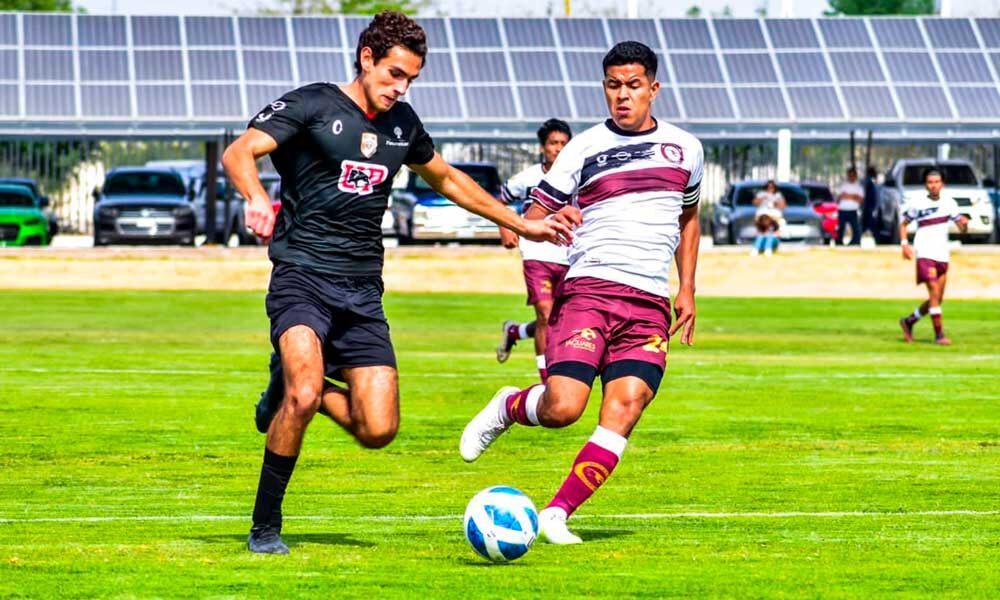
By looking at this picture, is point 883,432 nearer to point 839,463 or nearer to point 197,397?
point 839,463

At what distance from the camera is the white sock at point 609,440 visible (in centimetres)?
873

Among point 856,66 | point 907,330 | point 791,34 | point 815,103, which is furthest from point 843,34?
point 907,330

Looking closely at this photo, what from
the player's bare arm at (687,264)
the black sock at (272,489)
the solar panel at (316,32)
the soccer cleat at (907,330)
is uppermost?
the solar panel at (316,32)

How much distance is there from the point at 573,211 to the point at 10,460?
472cm

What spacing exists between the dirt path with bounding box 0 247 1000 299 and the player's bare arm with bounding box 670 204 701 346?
94.4 feet

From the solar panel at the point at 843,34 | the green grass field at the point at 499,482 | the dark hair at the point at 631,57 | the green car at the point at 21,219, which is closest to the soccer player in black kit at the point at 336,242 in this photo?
the green grass field at the point at 499,482

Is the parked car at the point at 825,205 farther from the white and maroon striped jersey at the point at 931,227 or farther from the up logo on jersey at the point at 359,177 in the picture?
the up logo on jersey at the point at 359,177

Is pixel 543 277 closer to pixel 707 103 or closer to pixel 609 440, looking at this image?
pixel 609 440

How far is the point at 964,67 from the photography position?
169ft

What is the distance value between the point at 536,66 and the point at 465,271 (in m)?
11.6

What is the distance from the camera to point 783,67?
51.0 meters

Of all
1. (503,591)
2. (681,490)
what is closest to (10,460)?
(681,490)

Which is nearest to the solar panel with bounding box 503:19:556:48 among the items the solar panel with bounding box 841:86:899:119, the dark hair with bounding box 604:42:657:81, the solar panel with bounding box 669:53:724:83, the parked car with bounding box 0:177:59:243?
the solar panel with bounding box 669:53:724:83

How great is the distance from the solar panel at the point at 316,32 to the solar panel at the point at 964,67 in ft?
49.8
